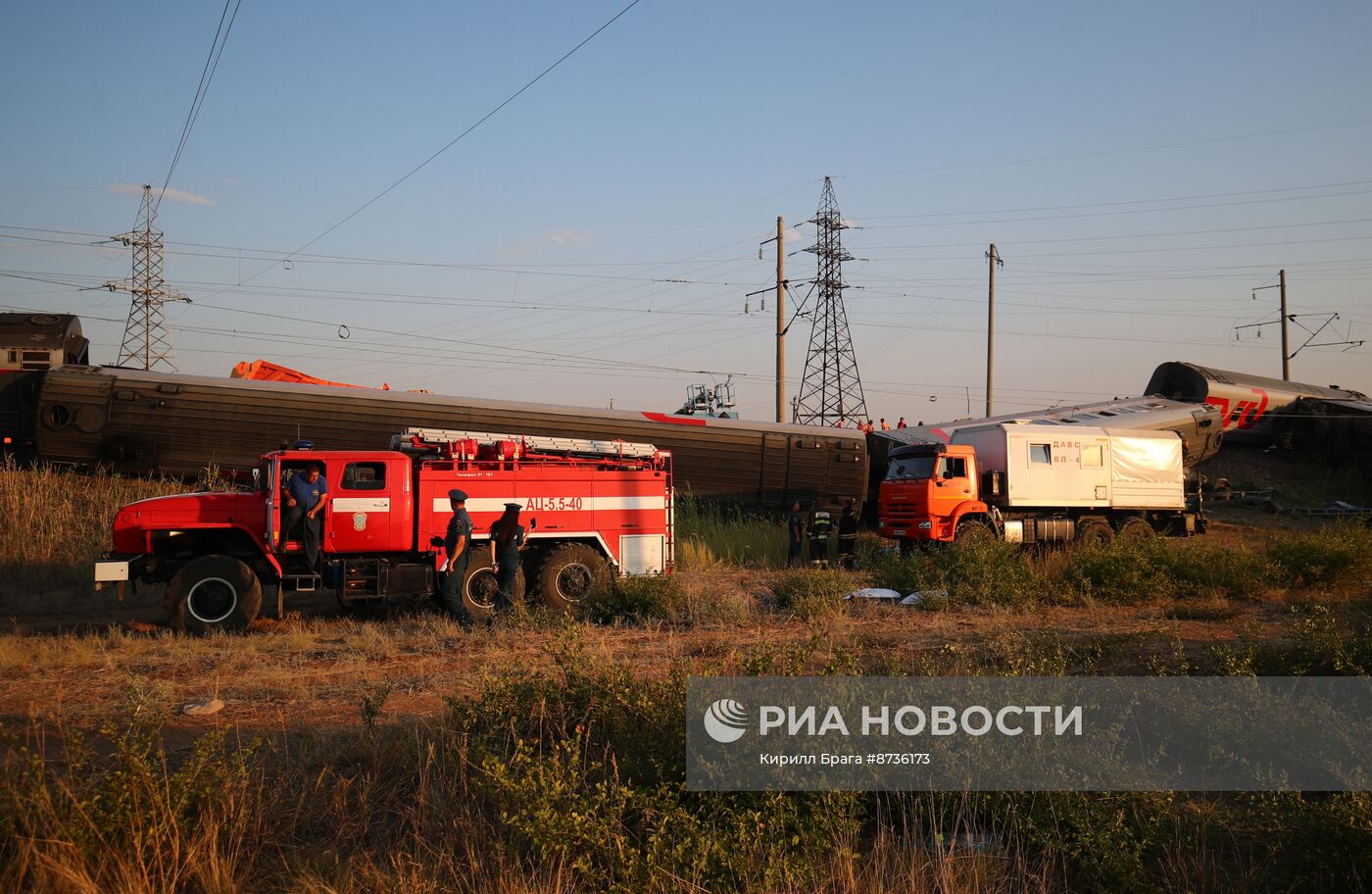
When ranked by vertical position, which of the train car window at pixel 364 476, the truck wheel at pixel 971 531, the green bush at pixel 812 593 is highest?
the train car window at pixel 364 476

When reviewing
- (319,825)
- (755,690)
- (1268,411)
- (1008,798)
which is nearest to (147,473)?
(319,825)

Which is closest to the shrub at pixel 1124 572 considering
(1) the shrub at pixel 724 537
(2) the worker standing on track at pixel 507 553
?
(1) the shrub at pixel 724 537

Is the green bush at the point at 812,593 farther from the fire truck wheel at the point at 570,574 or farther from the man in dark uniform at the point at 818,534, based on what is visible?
the man in dark uniform at the point at 818,534

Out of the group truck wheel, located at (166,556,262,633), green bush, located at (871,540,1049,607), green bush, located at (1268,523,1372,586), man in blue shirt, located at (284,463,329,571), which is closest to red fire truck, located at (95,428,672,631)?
truck wheel, located at (166,556,262,633)

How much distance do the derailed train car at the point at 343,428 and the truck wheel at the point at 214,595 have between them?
6.61 metres

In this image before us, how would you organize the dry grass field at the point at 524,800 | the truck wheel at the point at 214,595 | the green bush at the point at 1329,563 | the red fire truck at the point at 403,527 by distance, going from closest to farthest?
the dry grass field at the point at 524,800 → the truck wheel at the point at 214,595 → the red fire truck at the point at 403,527 → the green bush at the point at 1329,563

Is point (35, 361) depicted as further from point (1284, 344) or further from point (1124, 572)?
A: point (1284, 344)

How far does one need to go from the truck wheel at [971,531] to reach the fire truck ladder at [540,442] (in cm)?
643

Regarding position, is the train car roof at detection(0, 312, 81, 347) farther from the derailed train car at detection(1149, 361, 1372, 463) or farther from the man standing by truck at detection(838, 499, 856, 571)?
the derailed train car at detection(1149, 361, 1372, 463)

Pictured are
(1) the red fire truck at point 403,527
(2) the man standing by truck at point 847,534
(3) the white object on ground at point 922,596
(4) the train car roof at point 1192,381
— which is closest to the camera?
(1) the red fire truck at point 403,527

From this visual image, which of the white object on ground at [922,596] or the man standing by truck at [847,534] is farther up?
the man standing by truck at [847,534]

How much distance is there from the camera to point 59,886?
3.97 meters

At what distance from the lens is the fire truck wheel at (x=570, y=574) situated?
12695 mm

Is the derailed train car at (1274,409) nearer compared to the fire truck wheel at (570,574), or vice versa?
the fire truck wheel at (570,574)
